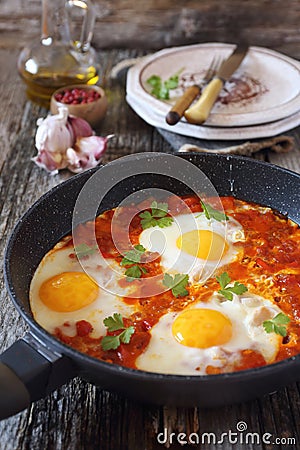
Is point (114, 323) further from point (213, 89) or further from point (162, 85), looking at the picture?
point (162, 85)

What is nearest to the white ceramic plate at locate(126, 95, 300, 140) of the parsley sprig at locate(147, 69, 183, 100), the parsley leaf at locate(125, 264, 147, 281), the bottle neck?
the parsley sprig at locate(147, 69, 183, 100)

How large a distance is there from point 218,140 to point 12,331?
1.43m

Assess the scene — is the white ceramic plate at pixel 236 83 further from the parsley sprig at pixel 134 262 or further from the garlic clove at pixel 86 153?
the parsley sprig at pixel 134 262

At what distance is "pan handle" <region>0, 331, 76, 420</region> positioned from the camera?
1.62m

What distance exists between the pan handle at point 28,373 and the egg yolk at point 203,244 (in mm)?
731

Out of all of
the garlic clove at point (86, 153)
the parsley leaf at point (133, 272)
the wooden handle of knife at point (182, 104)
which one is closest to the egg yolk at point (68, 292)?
the parsley leaf at point (133, 272)

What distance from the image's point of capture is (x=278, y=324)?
1986 millimetres

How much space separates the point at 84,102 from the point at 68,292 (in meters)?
1.42

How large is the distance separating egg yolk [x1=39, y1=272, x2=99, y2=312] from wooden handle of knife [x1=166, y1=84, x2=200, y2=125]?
106cm

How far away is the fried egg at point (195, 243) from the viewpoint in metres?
2.27

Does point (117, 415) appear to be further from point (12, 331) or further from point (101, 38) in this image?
point (101, 38)

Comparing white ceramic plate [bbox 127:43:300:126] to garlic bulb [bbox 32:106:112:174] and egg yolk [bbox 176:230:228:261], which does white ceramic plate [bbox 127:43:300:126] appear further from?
egg yolk [bbox 176:230:228:261]

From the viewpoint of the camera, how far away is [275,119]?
10.3 feet

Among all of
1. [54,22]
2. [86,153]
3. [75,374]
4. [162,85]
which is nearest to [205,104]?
[162,85]
